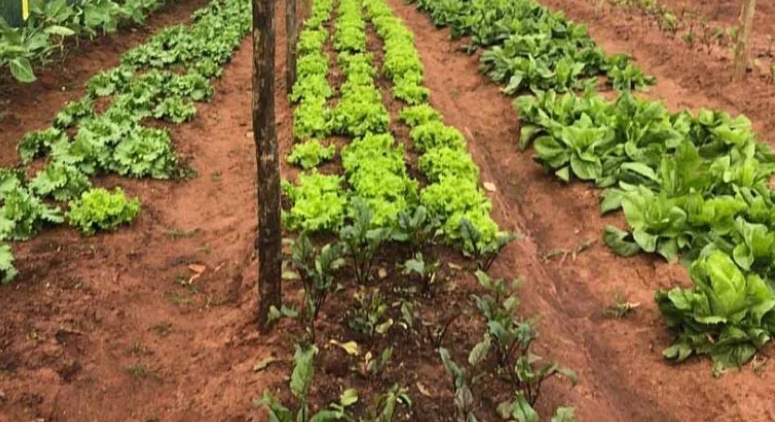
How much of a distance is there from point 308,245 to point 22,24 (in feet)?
26.1

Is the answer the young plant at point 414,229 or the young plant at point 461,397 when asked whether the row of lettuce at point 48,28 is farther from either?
the young plant at point 461,397

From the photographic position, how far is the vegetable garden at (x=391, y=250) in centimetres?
465

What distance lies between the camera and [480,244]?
19.6ft

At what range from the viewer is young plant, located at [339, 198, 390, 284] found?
18.1ft

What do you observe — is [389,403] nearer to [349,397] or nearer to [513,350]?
[349,397]

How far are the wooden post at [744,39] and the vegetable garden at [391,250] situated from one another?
9.7 inches

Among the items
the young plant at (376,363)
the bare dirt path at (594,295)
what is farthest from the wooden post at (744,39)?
the young plant at (376,363)

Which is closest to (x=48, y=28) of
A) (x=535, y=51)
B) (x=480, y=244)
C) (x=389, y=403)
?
(x=535, y=51)

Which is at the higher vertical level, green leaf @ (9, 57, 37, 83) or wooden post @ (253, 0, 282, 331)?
wooden post @ (253, 0, 282, 331)

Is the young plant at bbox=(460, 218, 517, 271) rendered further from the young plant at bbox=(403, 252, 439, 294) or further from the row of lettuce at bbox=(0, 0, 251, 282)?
the row of lettuce at bbox=(0, 0, 251, 282)

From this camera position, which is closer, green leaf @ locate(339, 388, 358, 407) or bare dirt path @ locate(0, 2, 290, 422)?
green leaf @ locate(339, 388, 358, 407)

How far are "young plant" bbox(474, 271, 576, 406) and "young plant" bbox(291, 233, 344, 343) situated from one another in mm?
1043

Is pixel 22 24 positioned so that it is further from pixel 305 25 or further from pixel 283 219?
pixel 283 219

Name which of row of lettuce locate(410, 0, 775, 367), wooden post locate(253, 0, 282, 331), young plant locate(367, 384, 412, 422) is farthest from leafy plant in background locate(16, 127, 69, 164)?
row of lettuce locate(410, 0, 775, 367)
